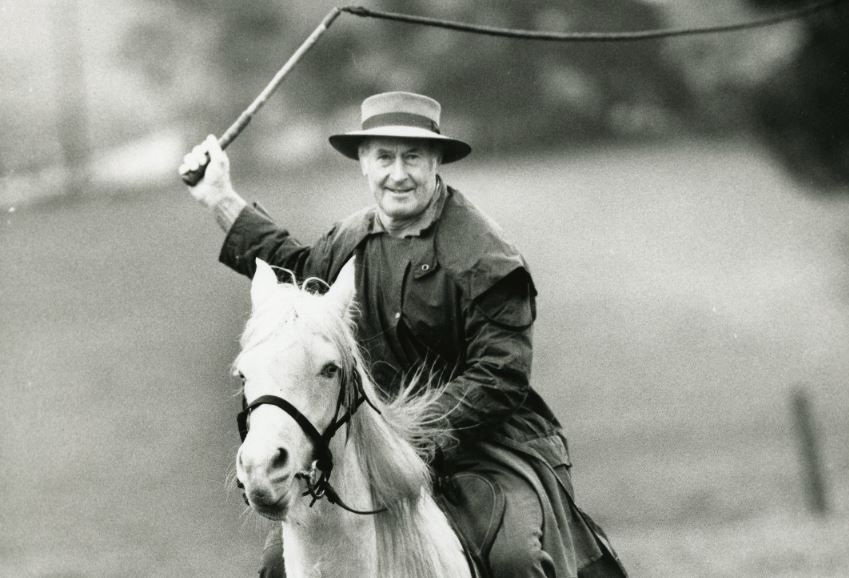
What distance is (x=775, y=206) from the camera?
888 centimetres

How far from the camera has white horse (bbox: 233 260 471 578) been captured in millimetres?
2523

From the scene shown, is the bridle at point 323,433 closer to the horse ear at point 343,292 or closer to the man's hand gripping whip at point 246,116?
the horse ear at point 343,292

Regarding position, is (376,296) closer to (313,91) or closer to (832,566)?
(313,91)

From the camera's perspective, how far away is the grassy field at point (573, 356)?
7.52 meters

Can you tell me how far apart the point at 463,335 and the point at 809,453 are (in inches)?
233

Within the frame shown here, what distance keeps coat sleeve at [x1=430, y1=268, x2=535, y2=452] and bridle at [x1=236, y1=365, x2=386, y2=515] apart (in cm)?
44

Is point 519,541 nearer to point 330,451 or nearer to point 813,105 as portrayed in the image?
point 330,451

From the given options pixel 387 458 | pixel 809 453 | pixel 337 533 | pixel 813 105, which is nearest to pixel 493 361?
pixel 387 458

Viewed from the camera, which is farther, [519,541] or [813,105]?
[813,105]

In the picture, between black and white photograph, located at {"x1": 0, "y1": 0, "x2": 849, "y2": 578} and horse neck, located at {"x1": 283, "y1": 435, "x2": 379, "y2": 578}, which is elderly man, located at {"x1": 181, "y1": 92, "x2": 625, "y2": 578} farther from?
black and white photograph, located at {"x1": 0, "y1": 0, "x2": 849, "y2": 578}

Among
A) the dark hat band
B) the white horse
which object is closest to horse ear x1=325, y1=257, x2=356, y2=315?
the white horse

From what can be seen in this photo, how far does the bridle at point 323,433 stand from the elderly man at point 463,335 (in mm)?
449

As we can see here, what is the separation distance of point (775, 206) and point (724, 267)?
0.67m

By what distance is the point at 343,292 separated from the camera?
2869 mm
